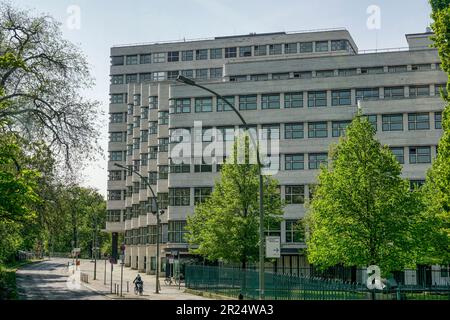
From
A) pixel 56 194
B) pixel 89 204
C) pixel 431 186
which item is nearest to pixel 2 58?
pixel 56 194

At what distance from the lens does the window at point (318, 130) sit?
6588cm

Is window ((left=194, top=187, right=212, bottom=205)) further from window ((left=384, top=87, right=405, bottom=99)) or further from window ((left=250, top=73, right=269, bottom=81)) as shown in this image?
window ((left=384, top=87, right=405, bottom=99))

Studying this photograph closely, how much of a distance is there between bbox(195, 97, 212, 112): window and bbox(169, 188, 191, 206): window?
887 cm

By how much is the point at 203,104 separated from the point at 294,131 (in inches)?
425

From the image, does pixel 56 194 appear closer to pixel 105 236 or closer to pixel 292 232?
pixel 292 232

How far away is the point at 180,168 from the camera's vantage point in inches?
2751

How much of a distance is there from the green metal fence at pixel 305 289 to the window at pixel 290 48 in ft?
163

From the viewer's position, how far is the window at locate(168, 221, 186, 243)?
2753 inches

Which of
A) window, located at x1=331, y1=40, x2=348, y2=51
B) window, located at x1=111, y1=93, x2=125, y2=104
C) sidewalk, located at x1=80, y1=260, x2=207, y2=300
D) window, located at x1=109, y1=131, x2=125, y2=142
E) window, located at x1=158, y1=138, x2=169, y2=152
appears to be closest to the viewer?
sidewalk, located at x1=80, y1=260, x2=207, y2=300

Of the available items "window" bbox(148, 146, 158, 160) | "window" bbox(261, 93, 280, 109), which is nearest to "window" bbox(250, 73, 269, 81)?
"window" bbox(261, 93, 280, 109)

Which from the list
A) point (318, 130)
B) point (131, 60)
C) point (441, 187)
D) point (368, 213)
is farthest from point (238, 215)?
point (131, 60)

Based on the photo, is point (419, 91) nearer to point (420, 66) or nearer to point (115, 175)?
point (420, 66)

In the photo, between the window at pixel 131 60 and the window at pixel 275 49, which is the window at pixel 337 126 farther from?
the window at pixel 131 60

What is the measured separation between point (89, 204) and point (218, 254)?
99.9m
